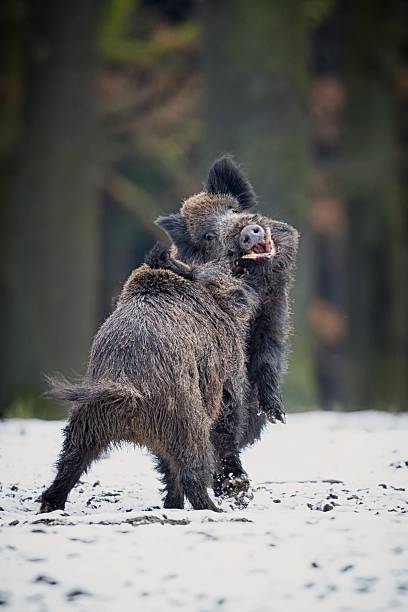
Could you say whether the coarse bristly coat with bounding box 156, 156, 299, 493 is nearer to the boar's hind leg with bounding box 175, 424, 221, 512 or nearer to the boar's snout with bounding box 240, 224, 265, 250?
the boar's snout with bounding box 240, 224, 265, 250

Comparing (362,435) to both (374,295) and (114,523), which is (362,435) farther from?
(374,295)

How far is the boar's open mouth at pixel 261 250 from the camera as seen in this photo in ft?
25.1

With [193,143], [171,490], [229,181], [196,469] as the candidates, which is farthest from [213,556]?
[193,143]

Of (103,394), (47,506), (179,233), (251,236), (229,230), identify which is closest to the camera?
(103,394)

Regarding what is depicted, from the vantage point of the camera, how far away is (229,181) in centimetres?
853

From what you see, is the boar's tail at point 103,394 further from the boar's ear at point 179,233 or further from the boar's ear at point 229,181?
the boar's ear at point 229,181

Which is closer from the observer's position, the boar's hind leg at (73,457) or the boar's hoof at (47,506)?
the boar's hind leg at (73,457)

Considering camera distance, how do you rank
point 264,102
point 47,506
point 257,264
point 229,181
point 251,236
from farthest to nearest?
1. point 264,102
2. point 229,181
3. point 257,264
4. point 251,236
5. point 47,506

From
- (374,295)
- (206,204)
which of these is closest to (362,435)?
(206,204)

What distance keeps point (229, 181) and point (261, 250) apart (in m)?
0.97

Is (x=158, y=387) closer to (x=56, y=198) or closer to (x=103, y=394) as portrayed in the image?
(x=103, y=394)

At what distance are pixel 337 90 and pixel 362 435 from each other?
17.6 metres

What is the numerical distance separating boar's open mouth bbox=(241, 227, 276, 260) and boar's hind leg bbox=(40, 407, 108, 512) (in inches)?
67.4

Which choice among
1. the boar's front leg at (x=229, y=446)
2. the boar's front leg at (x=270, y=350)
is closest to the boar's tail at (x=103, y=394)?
the boar's front leg at (x=229, y=446)
